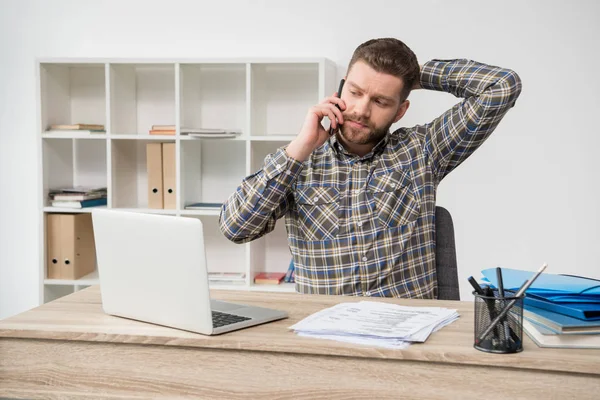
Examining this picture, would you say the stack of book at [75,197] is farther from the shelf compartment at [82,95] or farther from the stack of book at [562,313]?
the stack of book at [562,313]

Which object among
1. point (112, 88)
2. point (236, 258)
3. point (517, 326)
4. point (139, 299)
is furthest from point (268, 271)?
point (517, 326)

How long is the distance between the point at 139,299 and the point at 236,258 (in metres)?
2.29

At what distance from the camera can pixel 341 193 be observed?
212 cm

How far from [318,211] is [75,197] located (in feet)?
6.16

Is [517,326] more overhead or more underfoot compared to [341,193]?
more underfoot

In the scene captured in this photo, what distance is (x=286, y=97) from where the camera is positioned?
11.9 ft

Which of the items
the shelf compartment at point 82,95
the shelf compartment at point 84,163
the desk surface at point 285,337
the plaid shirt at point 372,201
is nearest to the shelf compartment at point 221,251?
the shelf compartment at point 84,163

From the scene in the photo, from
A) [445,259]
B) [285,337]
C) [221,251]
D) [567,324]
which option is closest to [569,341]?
[567,324]

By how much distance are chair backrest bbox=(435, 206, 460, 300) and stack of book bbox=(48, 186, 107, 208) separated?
211 centimetres

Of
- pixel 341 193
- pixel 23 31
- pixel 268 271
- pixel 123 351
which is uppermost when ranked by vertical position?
pixel 23 31

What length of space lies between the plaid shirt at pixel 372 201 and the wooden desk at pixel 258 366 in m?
0.60

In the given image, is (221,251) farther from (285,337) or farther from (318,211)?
(285,337)

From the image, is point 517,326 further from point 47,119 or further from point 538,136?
point 47,119

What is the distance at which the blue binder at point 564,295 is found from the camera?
128 centimetres
